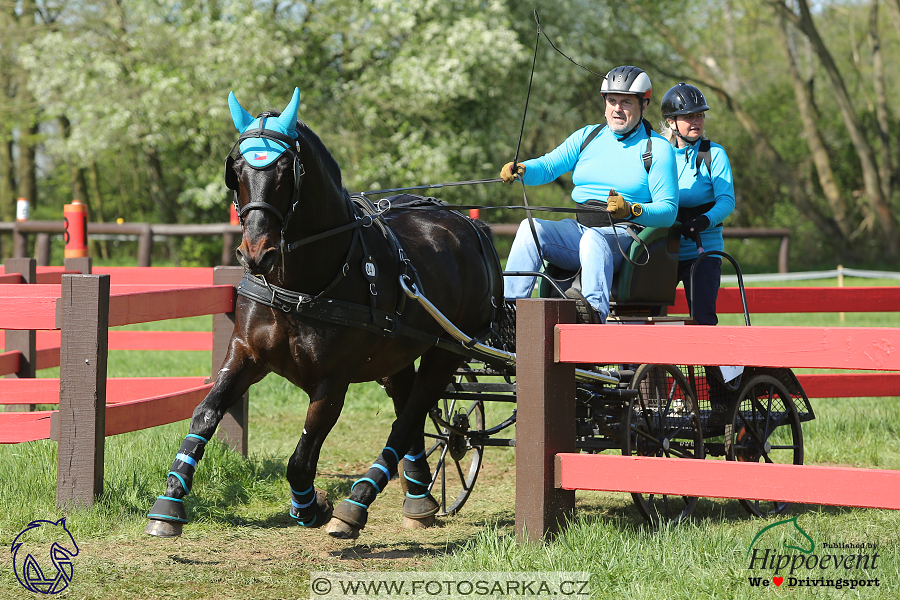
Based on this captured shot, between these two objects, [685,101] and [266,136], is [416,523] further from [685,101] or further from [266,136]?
[685,101]

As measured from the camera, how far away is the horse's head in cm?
339

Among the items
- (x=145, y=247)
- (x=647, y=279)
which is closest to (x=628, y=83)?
(x=647, y=279)

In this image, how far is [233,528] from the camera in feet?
14.5

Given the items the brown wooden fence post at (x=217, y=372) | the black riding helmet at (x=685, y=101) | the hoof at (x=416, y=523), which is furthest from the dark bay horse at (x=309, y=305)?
the black riding helmet at (x=685, y=101)

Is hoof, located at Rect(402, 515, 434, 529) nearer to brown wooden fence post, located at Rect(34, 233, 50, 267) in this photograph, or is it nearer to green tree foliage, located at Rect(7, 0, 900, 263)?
brown wooden fence post, located at Rect(34, 233, 50, 267)

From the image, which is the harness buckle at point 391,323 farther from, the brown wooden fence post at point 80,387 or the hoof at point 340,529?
the brown wooden fence post at point 80,387

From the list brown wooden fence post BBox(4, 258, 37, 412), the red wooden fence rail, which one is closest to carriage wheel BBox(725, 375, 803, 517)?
the red wooden fence rail

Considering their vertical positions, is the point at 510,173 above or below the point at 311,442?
above

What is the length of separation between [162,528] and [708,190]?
365cm

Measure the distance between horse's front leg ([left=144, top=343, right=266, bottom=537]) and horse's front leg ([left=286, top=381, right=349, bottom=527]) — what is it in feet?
0.99

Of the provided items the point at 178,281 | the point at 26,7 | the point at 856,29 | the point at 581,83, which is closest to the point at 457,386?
the point at 178,281

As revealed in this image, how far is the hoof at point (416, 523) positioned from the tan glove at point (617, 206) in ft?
6.12

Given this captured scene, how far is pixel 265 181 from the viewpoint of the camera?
346 cm

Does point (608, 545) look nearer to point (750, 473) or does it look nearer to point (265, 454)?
point (750, 473)
